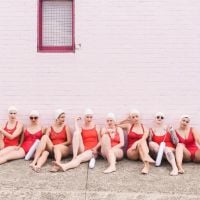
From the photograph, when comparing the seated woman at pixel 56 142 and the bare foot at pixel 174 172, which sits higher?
the seated woman at pixel 56 142

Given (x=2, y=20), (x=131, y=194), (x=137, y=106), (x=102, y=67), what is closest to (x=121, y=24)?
(x=102, y=67)

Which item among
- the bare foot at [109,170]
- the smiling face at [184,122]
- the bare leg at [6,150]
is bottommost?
the bare foot at [109,170]

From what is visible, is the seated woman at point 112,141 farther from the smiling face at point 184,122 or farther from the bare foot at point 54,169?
the smiling face at point 184,122

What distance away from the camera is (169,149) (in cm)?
867

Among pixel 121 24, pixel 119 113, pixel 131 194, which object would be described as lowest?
pixel 131 194

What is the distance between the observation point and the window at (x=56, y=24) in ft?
31.3

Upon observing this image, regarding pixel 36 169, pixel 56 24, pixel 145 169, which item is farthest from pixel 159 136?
pixel 56 24

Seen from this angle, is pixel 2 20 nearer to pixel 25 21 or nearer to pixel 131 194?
pixel 25 21

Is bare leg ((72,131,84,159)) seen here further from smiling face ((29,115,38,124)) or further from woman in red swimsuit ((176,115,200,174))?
woman in red swimsuit ((176,115,200,174))

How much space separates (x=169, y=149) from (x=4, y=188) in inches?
128

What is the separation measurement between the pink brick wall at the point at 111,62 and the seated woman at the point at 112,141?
1.80ft

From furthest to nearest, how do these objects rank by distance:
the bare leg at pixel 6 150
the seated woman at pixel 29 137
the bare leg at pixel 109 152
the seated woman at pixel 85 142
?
the seated woman at pixel 29 137 < the bare leg at pixel 6 150 < the seated woman at pixel 85 142 < the bare leg at pixel 109 152

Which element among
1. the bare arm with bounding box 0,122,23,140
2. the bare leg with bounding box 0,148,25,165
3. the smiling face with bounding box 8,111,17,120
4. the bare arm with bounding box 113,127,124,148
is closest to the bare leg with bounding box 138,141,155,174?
the bare arm with bounding box 113,127,124,148

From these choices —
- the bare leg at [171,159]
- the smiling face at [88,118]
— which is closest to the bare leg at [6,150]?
the smiling face at [88,118]
